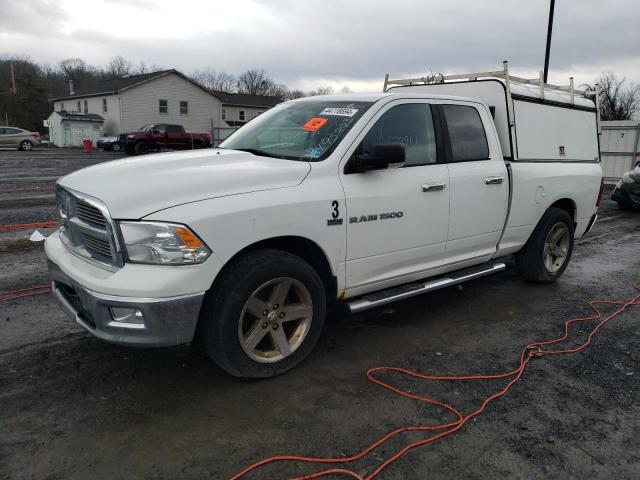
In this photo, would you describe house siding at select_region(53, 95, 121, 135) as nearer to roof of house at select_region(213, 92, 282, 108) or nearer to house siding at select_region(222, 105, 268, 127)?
roof of house at select_region(213, 92, 282, 108)

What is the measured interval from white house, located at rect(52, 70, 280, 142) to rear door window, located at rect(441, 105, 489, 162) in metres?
36.0

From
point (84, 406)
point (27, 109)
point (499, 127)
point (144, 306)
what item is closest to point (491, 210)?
point (499, 127)

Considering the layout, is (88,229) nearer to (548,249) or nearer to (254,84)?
(548,249)

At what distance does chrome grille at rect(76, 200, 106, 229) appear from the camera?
3.15 m

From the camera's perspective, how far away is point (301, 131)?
4109mm

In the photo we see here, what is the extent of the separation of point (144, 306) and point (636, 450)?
2.86m

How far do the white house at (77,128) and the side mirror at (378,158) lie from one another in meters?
41.9

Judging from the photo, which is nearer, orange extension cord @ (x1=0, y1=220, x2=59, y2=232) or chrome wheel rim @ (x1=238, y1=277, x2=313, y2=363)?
chrome wheel rim @ (x1=238, y1=277, x2=313, y2=363)

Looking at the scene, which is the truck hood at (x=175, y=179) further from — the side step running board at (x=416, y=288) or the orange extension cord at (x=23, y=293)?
the orange extension cord at (x=23, y=293)

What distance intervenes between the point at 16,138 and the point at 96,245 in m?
34.9

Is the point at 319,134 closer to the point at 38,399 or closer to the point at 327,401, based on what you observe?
the point at 327,401

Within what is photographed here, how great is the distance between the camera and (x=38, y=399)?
327cm

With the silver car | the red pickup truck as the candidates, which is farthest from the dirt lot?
the silver car

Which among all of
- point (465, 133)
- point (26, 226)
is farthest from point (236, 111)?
point (465, 133)
